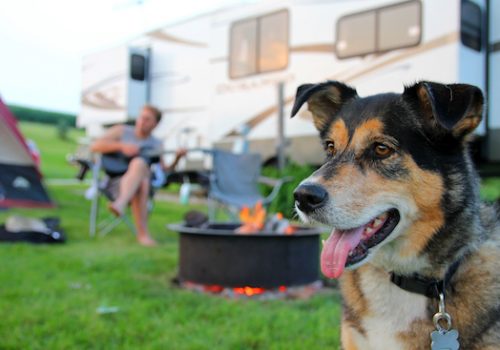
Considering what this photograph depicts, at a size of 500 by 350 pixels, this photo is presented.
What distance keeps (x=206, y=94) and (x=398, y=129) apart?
10.2 meters

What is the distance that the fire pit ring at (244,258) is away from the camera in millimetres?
4199

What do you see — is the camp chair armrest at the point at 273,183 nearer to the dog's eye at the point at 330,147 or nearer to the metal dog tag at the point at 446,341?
the dog's eye at the point at 330,147

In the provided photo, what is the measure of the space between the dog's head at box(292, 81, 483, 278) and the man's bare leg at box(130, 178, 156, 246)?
438 cm

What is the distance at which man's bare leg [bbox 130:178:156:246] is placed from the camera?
622cm

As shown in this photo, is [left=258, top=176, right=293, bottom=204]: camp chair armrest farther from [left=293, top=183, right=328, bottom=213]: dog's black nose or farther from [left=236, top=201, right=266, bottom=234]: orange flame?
[left=293, top=183, right=328, bottom=213]: dog's black nose

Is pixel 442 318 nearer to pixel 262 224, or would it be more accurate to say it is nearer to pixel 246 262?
pixel 246 262

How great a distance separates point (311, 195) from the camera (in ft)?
6.56

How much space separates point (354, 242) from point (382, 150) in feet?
1.33

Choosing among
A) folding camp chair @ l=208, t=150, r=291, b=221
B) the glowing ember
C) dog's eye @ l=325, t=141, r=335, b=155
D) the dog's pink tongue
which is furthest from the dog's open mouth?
folding camp chair @ l=208, t=150, r=291, b=221

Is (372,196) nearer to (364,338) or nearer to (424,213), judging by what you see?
(424,213)

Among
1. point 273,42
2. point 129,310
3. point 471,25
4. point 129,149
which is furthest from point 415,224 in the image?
point 273,42

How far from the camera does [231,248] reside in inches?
166

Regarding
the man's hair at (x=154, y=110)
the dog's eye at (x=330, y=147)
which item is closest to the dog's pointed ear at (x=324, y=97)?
the dog's eye at (x=330, y=147)

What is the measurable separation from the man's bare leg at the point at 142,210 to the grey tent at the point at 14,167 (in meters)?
2.82
